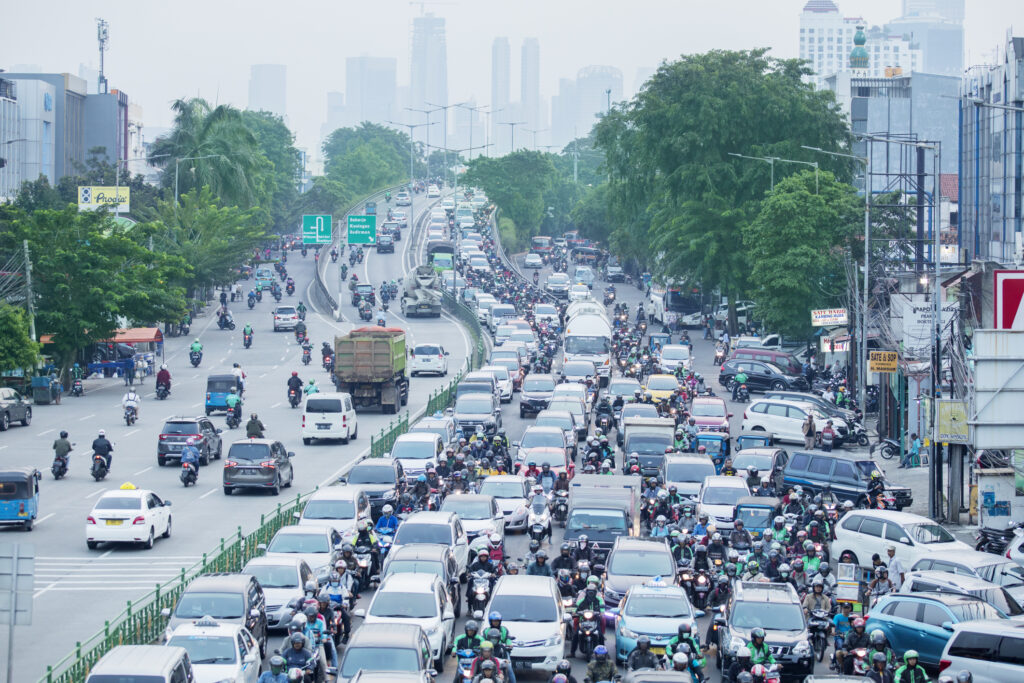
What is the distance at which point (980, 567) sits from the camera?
78.6 feet

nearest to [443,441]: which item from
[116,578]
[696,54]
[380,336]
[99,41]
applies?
[380,336]

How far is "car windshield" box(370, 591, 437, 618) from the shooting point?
68.2ft

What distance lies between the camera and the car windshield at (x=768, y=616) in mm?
20828

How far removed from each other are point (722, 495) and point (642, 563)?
22.3ft

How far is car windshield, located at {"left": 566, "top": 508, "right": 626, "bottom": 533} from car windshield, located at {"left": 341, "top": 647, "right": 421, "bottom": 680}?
412 inches

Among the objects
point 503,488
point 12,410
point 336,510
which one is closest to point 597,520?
point 503,488

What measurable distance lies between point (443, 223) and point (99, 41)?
3800 centimetres

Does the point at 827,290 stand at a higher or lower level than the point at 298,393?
higher

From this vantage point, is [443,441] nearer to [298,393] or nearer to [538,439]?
[538,439]

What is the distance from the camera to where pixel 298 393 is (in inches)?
2079

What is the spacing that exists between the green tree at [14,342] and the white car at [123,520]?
80.6ft

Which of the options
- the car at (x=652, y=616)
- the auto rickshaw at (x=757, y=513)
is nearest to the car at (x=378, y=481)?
the auto rickshaw at (x=757, y=513)

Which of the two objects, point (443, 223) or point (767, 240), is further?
point (443, 223)

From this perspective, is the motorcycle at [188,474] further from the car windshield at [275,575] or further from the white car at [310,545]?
the car windshield at [275,575]
